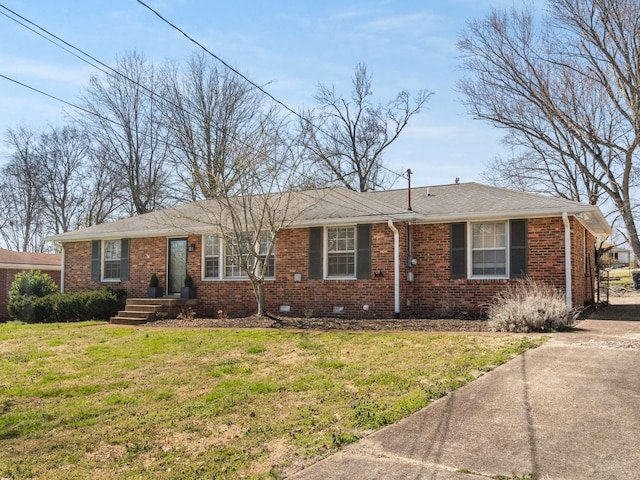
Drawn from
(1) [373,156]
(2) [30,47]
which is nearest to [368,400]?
(2) [30,47]

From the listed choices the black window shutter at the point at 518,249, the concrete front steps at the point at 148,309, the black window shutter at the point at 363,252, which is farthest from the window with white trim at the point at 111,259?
the black window shutter at the point at 518,249

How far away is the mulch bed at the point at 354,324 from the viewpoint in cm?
1160

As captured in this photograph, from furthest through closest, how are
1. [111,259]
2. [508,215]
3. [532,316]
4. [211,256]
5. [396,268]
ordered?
[111,259] < [211,256] < [396,268] < [508,215] < [532,316]

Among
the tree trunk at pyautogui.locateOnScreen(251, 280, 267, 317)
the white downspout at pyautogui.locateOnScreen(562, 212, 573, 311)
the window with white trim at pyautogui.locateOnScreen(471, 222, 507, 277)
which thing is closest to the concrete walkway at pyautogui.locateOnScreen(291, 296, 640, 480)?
the white downspout at pyautogui.locateOnScreen(562, 212, 573, 311)

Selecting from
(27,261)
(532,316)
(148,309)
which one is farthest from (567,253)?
(27,261)

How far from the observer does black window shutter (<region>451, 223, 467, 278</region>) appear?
546 inches

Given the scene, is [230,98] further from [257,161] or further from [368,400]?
[368,400]

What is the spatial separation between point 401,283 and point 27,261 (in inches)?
662

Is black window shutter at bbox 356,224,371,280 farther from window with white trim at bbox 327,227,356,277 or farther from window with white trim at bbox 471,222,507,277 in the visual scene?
window with white trim at bbox 471,222,507,277

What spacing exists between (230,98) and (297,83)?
1514 cm

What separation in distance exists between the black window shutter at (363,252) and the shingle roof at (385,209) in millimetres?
300

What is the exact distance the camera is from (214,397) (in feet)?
20.2

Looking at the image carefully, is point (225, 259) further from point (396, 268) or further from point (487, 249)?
point (487, 249)

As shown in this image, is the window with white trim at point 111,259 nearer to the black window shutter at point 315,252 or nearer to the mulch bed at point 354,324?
the mulch bed at point 354,324
